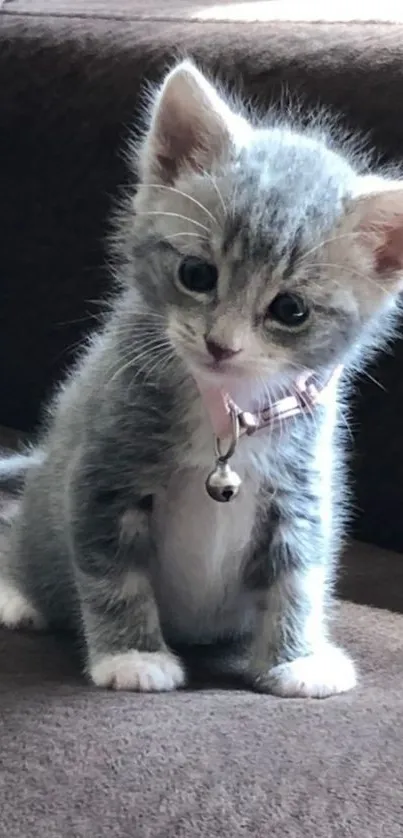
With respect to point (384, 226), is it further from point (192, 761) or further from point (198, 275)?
point (192, 761)

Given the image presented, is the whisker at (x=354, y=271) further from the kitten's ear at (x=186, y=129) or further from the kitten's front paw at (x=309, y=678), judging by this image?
the kitten's front paw at (x=309, y=678)

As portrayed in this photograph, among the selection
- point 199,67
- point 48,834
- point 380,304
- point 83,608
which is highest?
point 199,67

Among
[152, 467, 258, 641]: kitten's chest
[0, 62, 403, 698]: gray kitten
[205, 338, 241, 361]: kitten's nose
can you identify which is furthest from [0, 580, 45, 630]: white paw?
[205, 338, 241, 361]: kitten's nose

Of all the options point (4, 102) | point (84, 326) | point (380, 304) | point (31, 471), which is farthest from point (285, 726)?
point (4, 102)

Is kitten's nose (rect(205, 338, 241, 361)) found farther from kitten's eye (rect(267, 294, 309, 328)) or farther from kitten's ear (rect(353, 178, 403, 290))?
kitten's ear (rect(353, 178, 403, 290))

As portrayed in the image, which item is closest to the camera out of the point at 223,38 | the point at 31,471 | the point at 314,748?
the point at 314,748

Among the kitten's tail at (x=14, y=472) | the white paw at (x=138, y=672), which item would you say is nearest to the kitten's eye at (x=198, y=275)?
the white paw at (x=138, y=672)

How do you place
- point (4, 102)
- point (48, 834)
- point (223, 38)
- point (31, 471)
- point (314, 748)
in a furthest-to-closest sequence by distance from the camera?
point (4, 102) → point (223, 38) → point (31, 471) → point (314, 748) → point (48, 834)

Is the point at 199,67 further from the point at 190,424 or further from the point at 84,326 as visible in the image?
the point at 190,424
